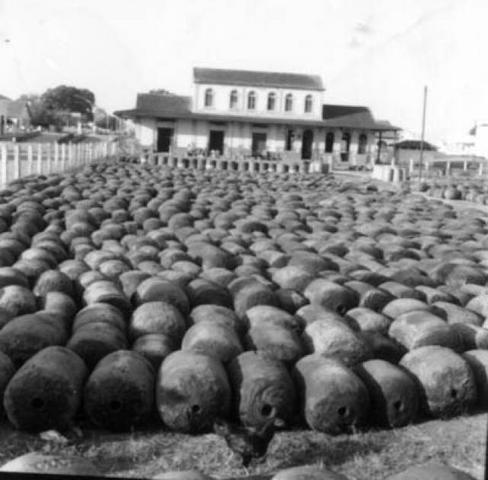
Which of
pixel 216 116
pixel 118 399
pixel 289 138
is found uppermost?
pixel 216 116

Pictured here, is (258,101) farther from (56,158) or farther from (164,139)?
(56,158)

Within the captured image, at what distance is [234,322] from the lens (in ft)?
35.0

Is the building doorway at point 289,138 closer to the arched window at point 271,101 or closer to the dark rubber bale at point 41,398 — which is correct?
the arched window at point 271,101

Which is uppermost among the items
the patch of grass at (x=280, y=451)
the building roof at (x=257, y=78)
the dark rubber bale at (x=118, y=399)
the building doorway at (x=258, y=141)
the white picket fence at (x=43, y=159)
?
the building roof at (x=257, y=78)

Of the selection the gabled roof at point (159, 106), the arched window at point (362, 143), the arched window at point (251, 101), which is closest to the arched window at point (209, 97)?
the gabled roof at point (159, 106)

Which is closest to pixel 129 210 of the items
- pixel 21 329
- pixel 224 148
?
pixel 21 329

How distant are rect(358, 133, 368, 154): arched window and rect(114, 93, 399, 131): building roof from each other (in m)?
1.28

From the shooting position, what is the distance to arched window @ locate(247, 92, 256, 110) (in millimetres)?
63969

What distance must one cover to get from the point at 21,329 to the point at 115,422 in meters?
2.02

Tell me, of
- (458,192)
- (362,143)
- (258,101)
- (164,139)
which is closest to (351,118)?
(362,143)

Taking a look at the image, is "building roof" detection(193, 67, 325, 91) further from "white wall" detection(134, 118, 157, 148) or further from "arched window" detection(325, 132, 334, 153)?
"white wall" detection(134, 118, 157, 148)

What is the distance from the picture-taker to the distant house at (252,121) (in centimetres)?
6231

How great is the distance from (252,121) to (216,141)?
11.8 feet

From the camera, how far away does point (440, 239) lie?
19984 mm
